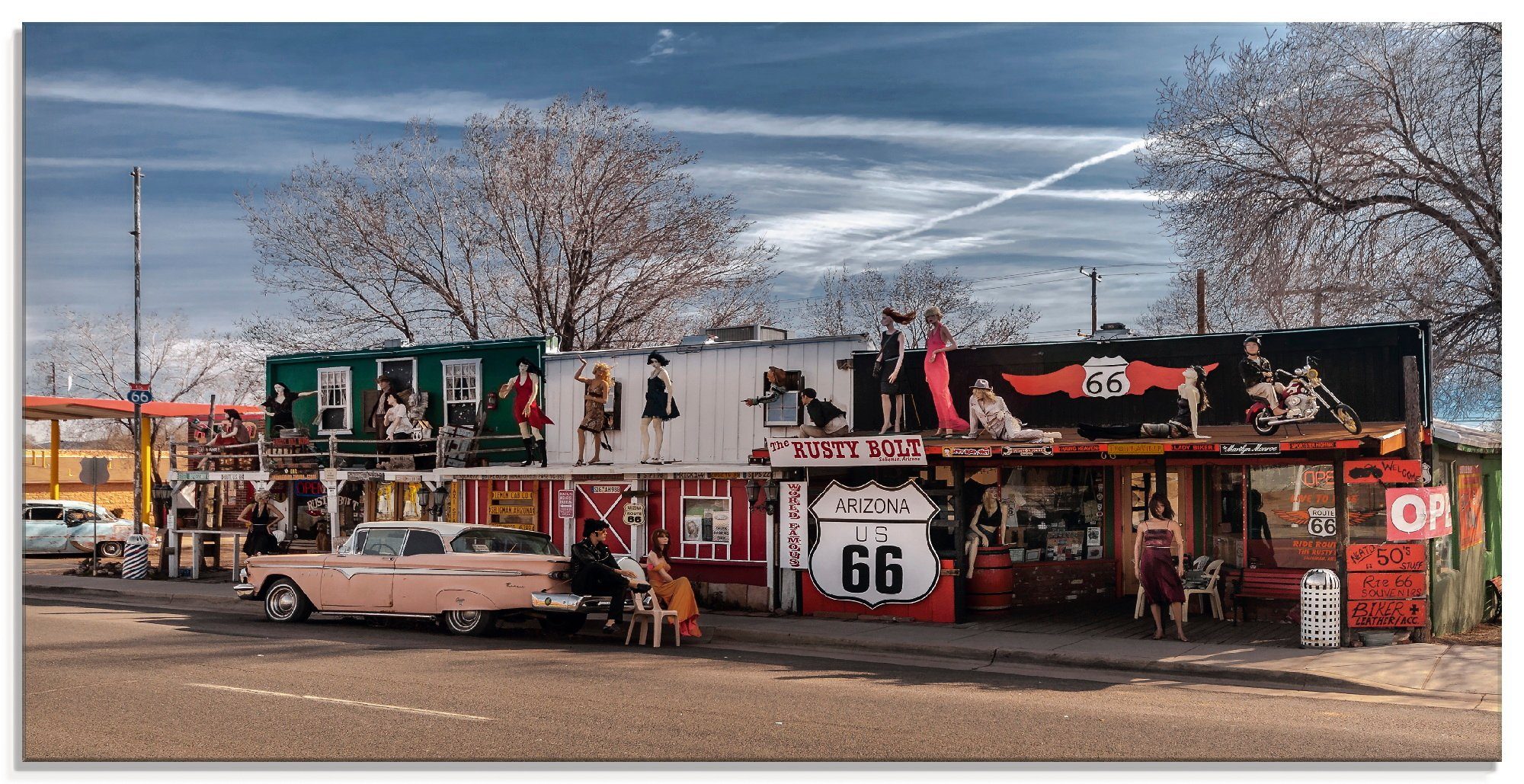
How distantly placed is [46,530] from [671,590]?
25042 millimetres

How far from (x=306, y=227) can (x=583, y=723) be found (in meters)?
28.5

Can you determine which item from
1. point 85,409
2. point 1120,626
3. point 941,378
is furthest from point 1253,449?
point 85,409

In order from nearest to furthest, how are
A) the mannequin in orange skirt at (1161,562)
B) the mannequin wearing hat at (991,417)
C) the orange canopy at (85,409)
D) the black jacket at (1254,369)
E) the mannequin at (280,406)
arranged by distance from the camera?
the mannequin in orange skirt at (1161,562), the black jacket at (1254,369), the mannequin wearing hat at (991,417), the mannequin at (280,406), the orange canopy at (85,409)

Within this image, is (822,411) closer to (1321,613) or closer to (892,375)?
(892,375)

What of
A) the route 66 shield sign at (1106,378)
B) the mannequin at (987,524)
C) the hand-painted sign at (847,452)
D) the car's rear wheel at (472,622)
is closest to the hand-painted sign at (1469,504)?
the route 66 shield sign at (1106,378)

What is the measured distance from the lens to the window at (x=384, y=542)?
57.0 feet

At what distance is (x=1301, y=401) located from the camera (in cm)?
1633

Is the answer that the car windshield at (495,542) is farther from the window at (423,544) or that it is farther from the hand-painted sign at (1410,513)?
the hand-painted sign at (1410,513)

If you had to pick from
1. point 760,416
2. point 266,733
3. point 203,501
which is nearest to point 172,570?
point 203,501

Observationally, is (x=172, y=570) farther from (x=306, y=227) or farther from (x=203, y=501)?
(x=306, y=227)

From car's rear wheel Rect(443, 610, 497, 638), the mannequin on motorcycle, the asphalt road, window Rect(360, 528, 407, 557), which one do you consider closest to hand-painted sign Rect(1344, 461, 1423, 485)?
the mannequin on motorcycle

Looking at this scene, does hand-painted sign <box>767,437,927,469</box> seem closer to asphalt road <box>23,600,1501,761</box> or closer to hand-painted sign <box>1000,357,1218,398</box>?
hand-painted sign <box>1000,357,1218,398</box>

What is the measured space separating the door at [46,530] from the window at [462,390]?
1495 centimetres

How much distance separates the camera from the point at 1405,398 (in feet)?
49.4
